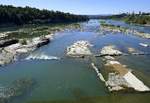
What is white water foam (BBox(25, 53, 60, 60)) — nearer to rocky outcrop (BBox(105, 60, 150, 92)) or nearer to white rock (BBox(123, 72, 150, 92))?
rocky outcrop (BBox(105, 60, 150, 92))

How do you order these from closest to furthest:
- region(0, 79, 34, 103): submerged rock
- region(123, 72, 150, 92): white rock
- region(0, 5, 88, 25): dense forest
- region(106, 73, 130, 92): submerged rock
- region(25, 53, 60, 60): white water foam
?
region(0, 79, 34, 103): submerged rock < region(123, 72, 150, 92): white rock < region(106, 73, 130, 92): submerged rock < region(25, 53, 60, 60): white water foam < region(0, 5, 88, 25): dense forest

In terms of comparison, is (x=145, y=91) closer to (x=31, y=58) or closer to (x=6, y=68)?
(x=6, y=68)

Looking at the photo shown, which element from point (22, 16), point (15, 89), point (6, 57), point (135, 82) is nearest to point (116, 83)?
point (135, 82)

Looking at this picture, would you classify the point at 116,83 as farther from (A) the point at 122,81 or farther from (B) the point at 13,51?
(B) the point at 13,51

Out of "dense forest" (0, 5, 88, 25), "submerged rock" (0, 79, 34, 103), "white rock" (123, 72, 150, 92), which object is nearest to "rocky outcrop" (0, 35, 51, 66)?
"submerged rock" (0, 79, 34, 103)

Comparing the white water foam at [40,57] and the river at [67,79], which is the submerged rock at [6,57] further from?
the white water foam at [40,57]

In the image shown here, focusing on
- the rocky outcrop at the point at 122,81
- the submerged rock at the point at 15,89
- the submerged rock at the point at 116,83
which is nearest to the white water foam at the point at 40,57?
the rocky outcrop at the point at 122,81

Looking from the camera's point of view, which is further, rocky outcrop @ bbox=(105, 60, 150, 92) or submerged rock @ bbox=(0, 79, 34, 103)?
rocky outcrop @ bbox=(105, 60, 150, 92)

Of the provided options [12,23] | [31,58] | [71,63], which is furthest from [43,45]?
[12,23]

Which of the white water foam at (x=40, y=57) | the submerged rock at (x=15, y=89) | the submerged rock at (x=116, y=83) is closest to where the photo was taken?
the submerged rock at (x=15, y=89)

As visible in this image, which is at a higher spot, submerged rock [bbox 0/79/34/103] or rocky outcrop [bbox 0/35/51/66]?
submerged rock [bbox 0/79/34/103]

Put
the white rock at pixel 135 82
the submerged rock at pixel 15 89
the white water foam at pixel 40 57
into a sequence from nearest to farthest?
the submerged rock at pixel 15 89 < the white rock at pixel 135 82 < the white water foam at pixel 40 57
